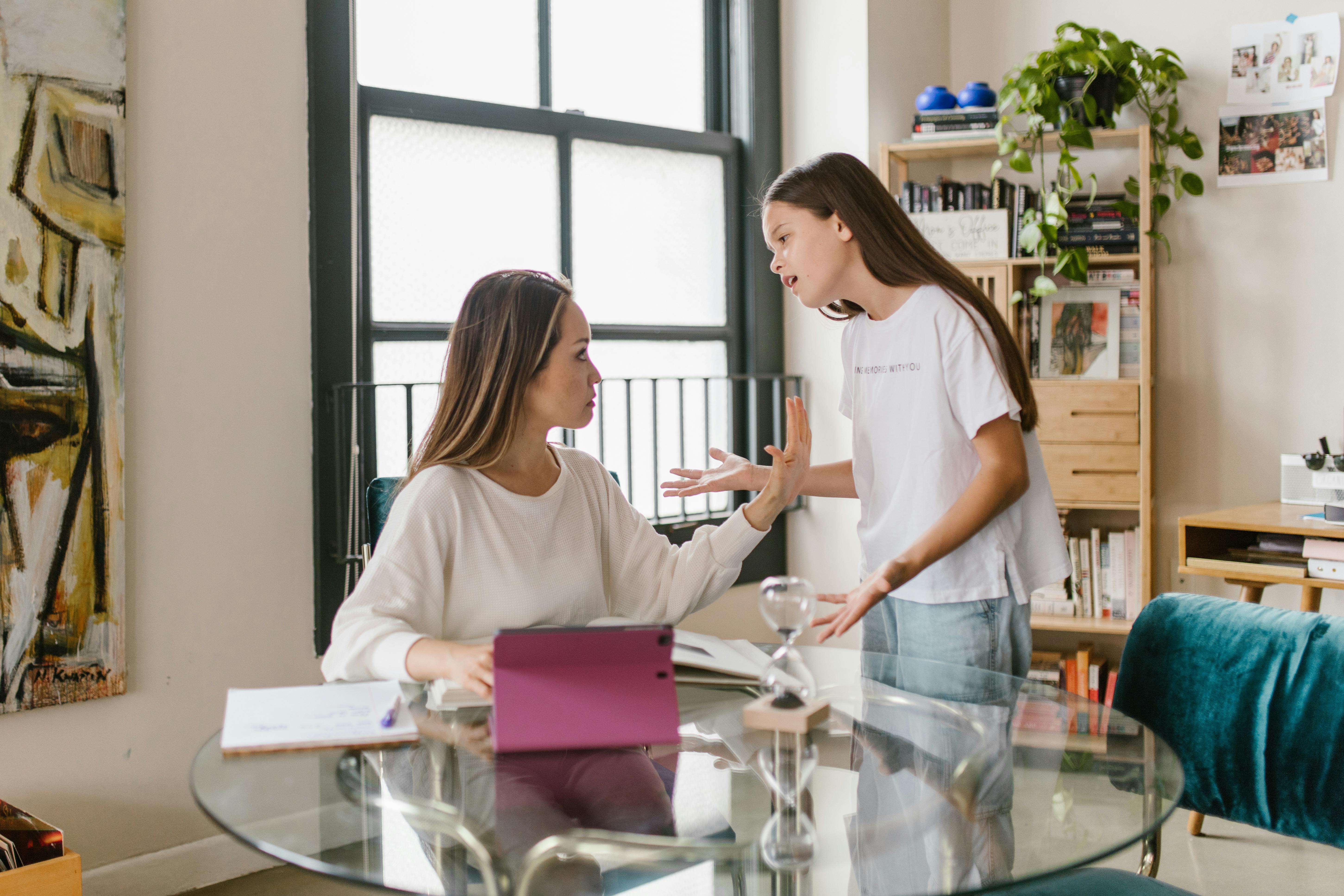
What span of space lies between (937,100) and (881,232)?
5.88 ft

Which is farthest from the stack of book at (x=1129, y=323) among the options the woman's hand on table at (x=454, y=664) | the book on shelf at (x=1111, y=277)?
the woman's hand on table at (x=454, y=664)

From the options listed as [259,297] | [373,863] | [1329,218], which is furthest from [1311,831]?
[1329,218]

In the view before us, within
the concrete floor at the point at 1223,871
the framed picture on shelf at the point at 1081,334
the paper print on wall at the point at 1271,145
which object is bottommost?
the concrete floor at the point at 1223,871

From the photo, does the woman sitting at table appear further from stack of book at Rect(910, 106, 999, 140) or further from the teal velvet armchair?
stack of book at Rect(910, 106, 999, 140)

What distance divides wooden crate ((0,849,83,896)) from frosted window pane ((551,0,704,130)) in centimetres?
215

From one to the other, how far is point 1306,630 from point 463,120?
7.23ft

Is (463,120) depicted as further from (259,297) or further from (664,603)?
(664,603)

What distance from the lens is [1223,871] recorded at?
2.39 metres

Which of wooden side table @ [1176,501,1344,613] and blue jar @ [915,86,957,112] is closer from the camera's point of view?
wooden side table @ [1176,501,1344,613]

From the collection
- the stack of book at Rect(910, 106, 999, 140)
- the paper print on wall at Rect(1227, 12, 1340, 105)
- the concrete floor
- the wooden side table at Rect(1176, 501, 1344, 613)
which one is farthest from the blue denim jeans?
the paper print on wall at Rect(1227, 12, 1340, 105)

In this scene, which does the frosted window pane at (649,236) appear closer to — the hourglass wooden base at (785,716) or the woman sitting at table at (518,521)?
the woman sitting at table at (518,521)

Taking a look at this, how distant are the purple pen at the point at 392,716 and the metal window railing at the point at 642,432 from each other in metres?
1.20

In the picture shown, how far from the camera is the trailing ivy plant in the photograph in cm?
304

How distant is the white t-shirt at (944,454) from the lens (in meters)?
1.63
